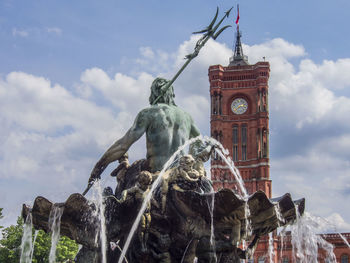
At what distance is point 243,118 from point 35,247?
54.2m

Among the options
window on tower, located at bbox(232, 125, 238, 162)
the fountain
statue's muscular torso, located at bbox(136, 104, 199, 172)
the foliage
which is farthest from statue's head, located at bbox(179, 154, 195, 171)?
window on tower, located at bbox(232, 125, 238, 162)

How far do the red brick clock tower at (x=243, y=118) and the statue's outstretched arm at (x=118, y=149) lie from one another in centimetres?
6438

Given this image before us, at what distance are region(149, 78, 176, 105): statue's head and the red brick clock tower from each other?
63892 mm

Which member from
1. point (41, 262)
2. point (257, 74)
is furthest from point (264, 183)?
point (41, 262)

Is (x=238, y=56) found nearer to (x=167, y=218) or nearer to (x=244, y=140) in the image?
(x=244, y=140)

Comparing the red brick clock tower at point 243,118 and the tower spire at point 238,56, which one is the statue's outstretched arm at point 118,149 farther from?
the tower spire at point 238,56

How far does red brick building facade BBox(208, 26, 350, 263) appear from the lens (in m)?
72.8

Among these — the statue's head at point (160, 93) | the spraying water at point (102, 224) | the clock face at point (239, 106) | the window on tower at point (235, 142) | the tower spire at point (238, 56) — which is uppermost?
the tower spire at point (238, 56)

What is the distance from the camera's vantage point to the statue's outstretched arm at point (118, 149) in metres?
7.09

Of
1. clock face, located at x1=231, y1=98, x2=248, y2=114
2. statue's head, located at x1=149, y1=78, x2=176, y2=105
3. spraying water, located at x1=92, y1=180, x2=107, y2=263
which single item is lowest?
spraying water, located at x1=92, y1=180, x2=107, y2=263

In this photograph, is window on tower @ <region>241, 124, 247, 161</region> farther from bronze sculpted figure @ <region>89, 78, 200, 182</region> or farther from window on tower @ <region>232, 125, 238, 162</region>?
bronze sculpted figure @ <region>89, 78, 200, 182</region>

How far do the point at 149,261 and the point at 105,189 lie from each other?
3.72 ft

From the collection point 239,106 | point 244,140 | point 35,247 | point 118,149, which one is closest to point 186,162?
point 118,149

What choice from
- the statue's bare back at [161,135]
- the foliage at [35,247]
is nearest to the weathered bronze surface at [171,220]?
the statue's bare back at [161,135]
